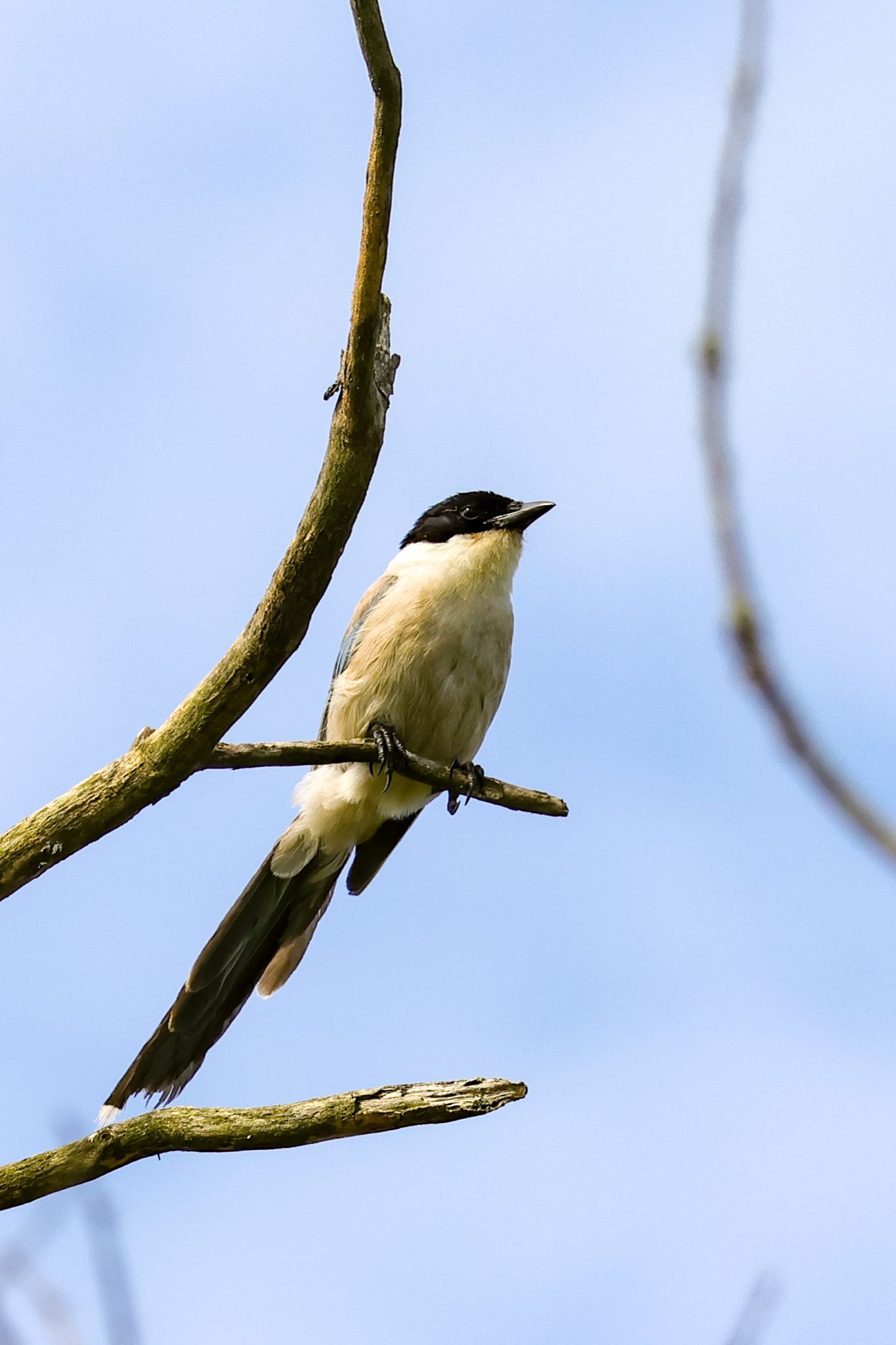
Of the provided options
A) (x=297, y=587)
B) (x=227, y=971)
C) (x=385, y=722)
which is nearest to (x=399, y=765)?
(x=385, y=722)

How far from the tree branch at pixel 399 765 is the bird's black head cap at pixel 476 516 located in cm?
112

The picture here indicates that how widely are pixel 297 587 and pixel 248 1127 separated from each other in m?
1.37

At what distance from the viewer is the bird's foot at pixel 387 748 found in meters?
4.99

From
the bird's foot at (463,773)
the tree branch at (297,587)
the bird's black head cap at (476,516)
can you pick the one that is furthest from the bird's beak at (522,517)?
the tree branch at (297,587)

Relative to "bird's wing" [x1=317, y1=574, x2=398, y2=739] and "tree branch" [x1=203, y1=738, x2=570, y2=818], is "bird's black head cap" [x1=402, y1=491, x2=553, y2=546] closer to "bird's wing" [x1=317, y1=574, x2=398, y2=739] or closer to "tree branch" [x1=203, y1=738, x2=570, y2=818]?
"bird's wing" [x1=317, y1=574, x2=398, y2=739]

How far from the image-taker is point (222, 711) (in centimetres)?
374

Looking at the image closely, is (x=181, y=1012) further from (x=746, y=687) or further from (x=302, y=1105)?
(x=746, y=687)

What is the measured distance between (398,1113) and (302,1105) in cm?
28

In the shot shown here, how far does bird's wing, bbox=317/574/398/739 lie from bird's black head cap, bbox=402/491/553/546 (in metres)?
0.31

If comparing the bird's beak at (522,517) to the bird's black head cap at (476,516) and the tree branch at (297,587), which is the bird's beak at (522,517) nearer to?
the bird's black head cap at (476,516)

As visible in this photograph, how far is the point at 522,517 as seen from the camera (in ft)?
19.9

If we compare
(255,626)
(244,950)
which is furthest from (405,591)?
(255,626)

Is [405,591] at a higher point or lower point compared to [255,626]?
higher

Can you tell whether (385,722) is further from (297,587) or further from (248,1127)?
(248,1127)
